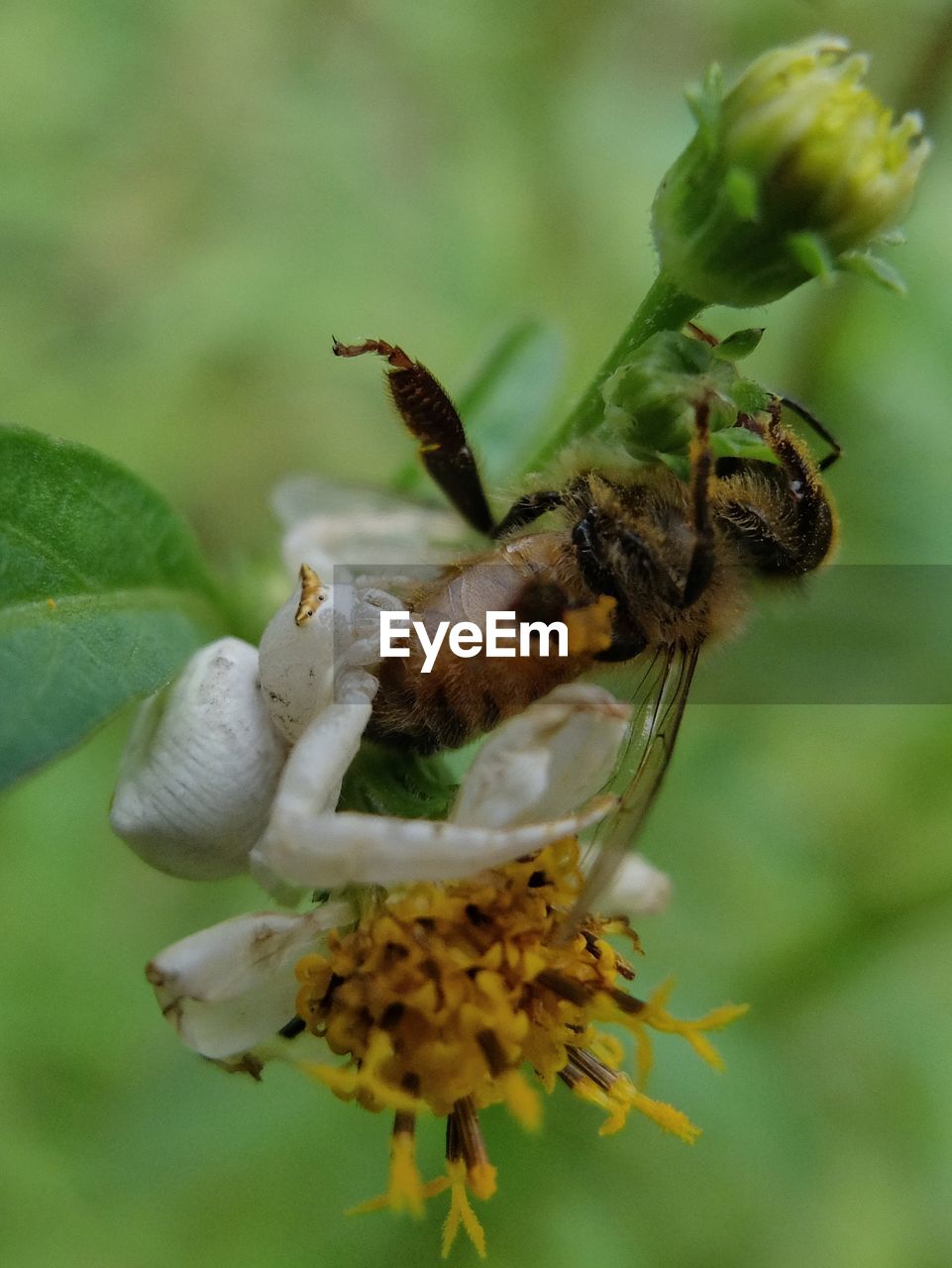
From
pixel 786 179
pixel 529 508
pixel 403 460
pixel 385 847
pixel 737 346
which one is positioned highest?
pixel 786 179

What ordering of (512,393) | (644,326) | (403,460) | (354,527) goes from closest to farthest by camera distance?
(644,326) → (354,527) → (512,393) → (403,460)

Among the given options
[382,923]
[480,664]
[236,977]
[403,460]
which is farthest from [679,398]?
[403,460]

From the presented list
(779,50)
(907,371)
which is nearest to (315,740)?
(779,50)

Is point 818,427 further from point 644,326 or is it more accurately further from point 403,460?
point 403,460

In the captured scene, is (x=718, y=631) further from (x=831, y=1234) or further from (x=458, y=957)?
(x=831, y=1234)

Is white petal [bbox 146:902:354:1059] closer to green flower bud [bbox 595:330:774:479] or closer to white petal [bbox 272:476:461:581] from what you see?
white petal [bbox 272:476:461:581]

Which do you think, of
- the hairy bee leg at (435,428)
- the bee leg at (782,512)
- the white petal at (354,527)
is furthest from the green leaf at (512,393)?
the bee leg at (782,512)
